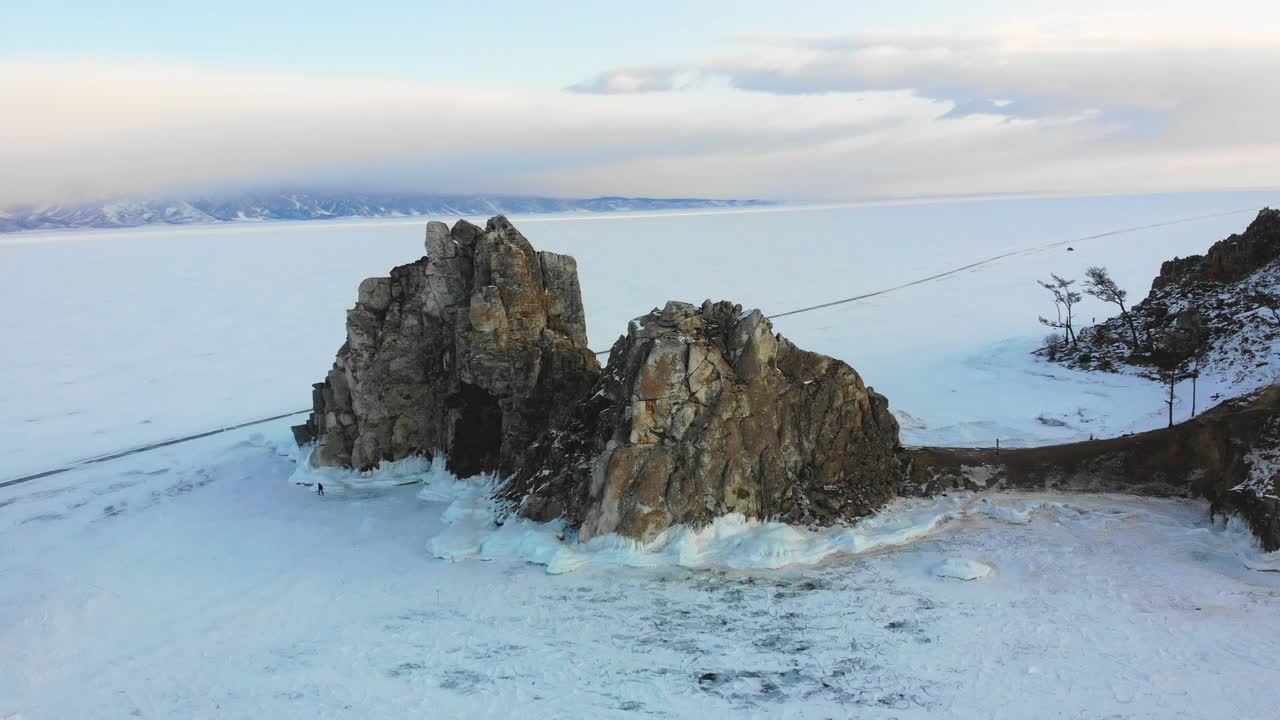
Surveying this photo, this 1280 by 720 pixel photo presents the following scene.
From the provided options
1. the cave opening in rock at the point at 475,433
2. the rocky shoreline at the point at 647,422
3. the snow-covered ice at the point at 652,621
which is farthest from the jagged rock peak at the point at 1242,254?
the cave opening in rock at the point at 475,433

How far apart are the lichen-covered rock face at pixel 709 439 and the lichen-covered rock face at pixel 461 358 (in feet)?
7.13

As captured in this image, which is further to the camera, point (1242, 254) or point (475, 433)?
point (1242, 254)

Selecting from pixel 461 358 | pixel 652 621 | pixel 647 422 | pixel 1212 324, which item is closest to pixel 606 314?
pixel 461 358

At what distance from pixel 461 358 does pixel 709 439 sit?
799 centimetres

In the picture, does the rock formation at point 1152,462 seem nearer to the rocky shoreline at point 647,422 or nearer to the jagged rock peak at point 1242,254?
the rocky shoreline at point 647,422

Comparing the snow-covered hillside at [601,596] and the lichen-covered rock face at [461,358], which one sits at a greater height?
the lichen-covered rock face at [461,358]

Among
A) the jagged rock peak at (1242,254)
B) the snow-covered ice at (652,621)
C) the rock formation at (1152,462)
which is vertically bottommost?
the snow-covered ice at (652,621)

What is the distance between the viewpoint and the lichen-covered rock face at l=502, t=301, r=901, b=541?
779 inches

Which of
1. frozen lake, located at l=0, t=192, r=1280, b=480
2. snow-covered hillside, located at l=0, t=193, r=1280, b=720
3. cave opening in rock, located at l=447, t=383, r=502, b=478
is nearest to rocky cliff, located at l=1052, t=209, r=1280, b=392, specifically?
frozen lake, located at l=0, t=192, r=1280, b=480

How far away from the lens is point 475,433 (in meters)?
24.8

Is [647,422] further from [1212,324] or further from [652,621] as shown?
[1212,324]

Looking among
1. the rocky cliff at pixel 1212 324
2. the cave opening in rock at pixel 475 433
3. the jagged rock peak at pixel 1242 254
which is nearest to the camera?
the cave opening in rock at pixel 475 433

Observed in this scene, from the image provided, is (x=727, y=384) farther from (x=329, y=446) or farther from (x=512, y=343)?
(x=329, y=446)

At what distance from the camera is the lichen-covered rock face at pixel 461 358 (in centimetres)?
2411
